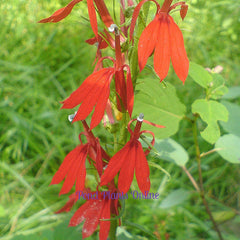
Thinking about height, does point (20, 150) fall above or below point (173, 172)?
above

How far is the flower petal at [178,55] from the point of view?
0.54 meters

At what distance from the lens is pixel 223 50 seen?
2.22m

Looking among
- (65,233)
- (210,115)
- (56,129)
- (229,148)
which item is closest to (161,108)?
(210,115)

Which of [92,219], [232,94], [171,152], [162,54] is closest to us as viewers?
[162,54]

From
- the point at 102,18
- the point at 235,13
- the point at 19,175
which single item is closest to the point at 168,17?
the point at 102,18

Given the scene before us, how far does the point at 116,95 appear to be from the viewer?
647 millimetres

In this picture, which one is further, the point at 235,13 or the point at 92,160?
the point at 235,13

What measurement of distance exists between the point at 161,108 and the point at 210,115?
162 millimetres

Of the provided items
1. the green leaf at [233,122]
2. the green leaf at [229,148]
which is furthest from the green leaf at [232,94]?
the green leaf at [229,148]

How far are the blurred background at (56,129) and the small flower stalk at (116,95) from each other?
0.26 metres

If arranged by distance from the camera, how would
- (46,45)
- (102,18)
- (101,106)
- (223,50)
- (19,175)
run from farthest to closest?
(223,50) → (46,45) → (19,175) → (102,18) → (101,106)

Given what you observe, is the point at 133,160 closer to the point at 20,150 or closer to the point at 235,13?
the point at 20,150

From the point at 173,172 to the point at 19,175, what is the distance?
2.51 feet

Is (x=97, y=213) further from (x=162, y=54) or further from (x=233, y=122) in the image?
(x=233, y=122)
